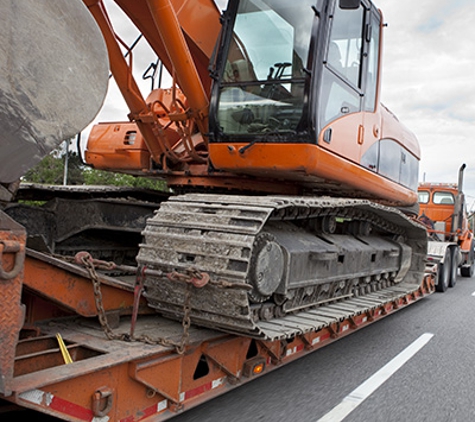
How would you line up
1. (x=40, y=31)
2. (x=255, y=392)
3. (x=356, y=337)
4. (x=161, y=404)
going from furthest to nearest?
(x=356, y=337) < (x=255, y=392) < (x=161, y=404) < (x=40, y=31)

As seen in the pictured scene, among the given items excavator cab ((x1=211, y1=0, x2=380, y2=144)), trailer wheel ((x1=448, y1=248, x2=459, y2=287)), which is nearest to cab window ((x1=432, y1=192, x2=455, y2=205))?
trailer wheel ((x1=448, y1=248, x2=459, y2=287))

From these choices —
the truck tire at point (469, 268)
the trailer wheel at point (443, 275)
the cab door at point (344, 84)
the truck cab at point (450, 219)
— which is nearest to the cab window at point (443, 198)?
the truck cab at point (450, 219)

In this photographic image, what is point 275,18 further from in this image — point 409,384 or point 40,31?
point 409,384

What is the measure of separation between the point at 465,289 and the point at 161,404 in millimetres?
10766

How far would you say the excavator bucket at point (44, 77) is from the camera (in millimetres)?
1900

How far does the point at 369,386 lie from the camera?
14.6 ft

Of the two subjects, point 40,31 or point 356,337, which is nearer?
point 40,31

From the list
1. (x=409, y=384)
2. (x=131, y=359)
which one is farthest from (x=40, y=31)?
(x=409, y=384)

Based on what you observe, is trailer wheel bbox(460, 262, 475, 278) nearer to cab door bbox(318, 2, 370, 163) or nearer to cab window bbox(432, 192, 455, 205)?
cab window bbox(432, 192, 455, 205)

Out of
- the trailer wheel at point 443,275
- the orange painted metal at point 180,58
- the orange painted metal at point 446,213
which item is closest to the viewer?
the orange painted metal at point 180,58

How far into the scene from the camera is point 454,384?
15.2 feet

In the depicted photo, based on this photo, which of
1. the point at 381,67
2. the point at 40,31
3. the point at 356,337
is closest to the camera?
the point at 40,31

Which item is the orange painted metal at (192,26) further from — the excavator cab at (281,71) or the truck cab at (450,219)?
the truck cab at (450,219)

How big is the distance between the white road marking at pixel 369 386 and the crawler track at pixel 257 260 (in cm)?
62
